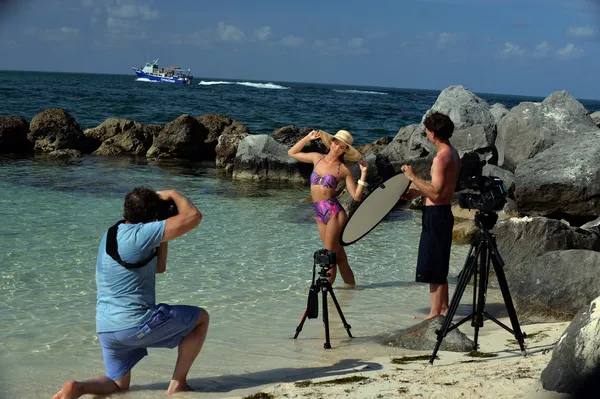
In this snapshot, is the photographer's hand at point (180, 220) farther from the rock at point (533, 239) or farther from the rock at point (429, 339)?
the rock at point (533, 239)

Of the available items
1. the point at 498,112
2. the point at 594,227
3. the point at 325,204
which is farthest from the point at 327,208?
the point at 498,112

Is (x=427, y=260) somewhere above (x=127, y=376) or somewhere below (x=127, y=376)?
above

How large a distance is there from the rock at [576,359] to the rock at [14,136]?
21.8 m

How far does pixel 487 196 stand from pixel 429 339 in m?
1.43

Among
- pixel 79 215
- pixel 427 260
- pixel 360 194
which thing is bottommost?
pixel 79 215

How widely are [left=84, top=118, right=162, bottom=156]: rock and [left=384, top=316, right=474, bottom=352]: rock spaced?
18679 mm

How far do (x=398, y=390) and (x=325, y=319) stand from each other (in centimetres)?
168

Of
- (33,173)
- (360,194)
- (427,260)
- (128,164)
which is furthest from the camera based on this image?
(128,164)

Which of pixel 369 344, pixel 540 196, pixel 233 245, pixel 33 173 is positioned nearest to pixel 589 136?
pixel 540 196

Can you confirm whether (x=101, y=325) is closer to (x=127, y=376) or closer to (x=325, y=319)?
(x=127, y=376)

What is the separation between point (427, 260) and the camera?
7215mm

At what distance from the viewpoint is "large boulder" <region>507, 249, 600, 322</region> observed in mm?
7535

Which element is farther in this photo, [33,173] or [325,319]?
[33,173]

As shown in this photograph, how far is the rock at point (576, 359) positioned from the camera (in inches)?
160
